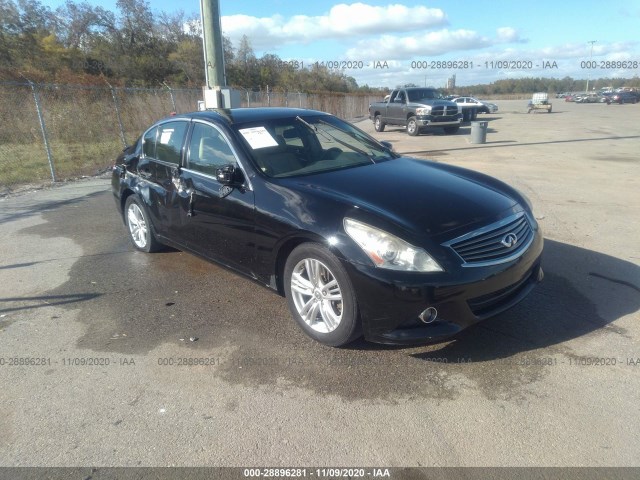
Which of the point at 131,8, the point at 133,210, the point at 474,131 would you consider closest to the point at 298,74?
the point at 131,8

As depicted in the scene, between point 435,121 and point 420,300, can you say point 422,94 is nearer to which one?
point 435,121

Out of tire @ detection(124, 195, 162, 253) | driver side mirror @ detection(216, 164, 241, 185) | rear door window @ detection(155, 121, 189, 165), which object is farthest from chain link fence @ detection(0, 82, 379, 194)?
driver side mirror @ detection(216, 164, 241, 185)

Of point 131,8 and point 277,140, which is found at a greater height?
point 131,8

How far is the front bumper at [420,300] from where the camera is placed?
300 cm

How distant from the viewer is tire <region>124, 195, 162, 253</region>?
5422mm

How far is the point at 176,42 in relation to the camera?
1720 inches

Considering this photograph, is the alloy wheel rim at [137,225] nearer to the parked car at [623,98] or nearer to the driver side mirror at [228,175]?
the driver side mirror at [228,175]

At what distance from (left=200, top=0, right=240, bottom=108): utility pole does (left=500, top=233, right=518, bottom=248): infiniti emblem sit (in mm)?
7282

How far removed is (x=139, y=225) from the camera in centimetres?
568

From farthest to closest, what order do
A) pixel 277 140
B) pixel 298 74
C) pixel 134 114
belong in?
pixel 298 74, pixel 134 114, pixel 277 140

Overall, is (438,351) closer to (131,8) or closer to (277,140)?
(277,140)

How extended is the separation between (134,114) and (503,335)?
15059mm

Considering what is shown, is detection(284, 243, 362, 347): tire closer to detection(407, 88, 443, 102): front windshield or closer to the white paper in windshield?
the white paper in windshield

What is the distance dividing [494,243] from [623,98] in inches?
2569
